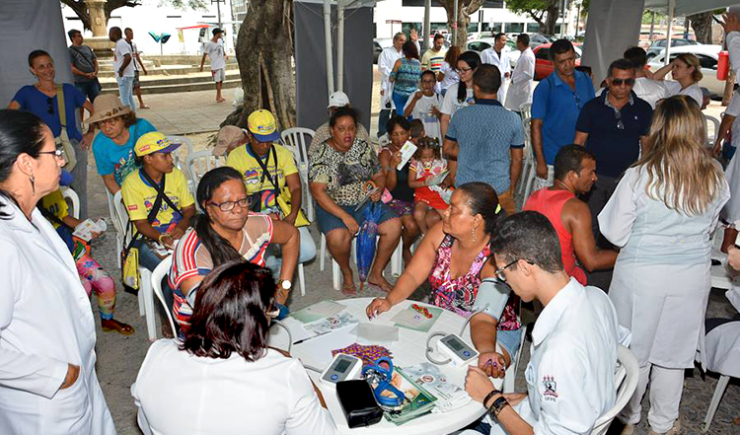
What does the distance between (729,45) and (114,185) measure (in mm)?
5530

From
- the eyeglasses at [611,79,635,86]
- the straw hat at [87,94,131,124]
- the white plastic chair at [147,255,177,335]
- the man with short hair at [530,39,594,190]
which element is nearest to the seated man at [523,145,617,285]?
the eyeglasses at [611,79,635,86]

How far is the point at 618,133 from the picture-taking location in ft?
13.9

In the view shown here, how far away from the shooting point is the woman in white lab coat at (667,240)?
8.66ft

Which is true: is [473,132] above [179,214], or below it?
above

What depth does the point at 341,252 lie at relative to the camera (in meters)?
4.57

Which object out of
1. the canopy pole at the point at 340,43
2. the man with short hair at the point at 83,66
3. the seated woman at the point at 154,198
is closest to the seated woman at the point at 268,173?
the seated woman at the point at 154,198

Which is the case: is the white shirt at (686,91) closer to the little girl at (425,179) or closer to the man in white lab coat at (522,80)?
the little girl at (425,179)

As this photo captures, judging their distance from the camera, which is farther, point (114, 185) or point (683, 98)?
point (114, 185)

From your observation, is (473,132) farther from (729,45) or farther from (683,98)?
(729,45)

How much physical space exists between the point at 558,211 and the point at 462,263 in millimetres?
572

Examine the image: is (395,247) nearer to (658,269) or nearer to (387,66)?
(658,269)

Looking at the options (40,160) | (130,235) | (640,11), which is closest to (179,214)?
(130,235)

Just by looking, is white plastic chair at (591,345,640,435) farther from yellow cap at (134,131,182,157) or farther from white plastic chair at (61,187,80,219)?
white plastic chair at (61,187,80,219)

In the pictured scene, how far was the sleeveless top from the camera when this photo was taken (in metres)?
2.97
